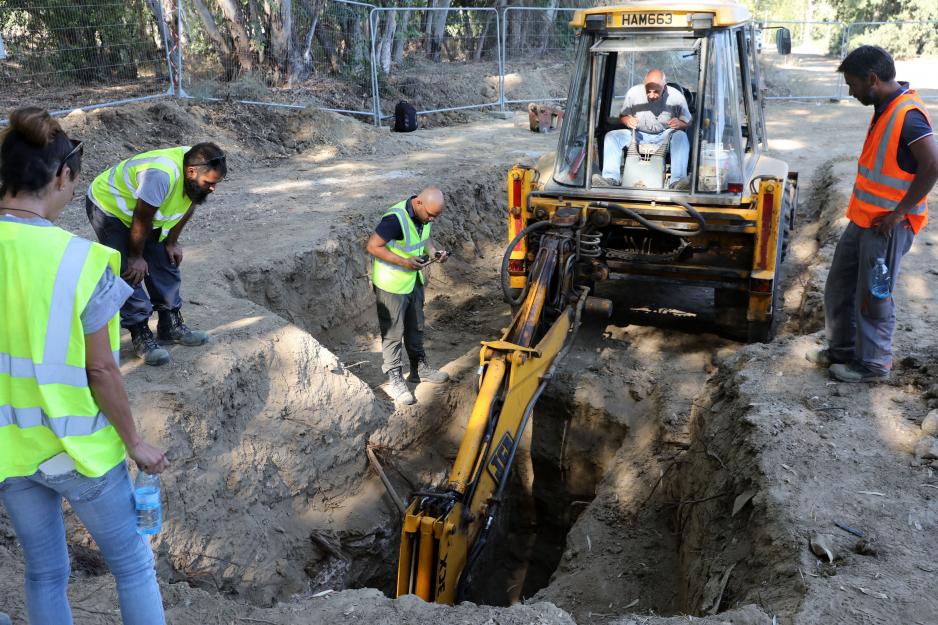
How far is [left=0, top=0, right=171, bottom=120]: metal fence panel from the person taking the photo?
11.3 meters

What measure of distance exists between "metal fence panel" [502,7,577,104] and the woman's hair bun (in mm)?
16277

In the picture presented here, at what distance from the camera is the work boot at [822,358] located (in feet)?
17.0

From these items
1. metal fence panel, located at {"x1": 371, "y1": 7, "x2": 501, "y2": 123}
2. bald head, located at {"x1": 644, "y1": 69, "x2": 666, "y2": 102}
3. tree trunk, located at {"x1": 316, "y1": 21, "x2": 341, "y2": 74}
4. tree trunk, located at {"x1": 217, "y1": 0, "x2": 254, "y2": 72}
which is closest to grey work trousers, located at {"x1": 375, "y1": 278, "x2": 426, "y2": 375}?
bald head, located at {"x1": 644, "y1": 69, "x2": 666, "y2": 102}

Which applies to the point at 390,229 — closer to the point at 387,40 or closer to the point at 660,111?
the point at 660,111

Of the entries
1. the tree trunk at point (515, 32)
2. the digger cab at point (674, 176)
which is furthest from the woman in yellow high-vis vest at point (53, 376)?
the tree trunk at point (515, 32)

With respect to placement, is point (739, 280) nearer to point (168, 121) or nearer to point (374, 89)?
point (168, 121)

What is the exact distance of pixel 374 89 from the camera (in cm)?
1406

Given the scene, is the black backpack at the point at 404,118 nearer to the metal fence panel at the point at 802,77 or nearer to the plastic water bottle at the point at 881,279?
the metal fence panel at the point at 802,77

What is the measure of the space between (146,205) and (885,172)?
445cm

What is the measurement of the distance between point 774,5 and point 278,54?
60.7m

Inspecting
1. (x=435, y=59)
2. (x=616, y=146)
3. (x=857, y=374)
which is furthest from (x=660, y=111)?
(x=435, y=59)

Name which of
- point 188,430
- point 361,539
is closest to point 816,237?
point 361,539

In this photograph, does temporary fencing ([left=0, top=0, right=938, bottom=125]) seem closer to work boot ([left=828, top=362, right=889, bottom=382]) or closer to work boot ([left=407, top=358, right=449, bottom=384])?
work boot ([left=828, top=362, right=889, bottom=382])

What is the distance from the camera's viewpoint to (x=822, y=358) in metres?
5.23
